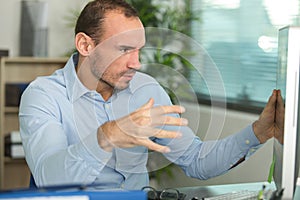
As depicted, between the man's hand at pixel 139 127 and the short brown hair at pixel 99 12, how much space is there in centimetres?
44

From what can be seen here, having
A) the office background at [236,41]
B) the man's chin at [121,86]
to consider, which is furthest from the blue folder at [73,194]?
the office background at [236,41]

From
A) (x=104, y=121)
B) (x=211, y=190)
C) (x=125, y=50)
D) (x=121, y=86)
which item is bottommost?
(x=211, y=190)

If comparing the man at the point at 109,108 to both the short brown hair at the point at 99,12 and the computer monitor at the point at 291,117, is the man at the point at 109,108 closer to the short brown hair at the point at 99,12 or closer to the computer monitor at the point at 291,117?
the short brown hair at the point at 99,12

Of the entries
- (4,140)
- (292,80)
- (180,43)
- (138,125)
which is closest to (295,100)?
(292,80)

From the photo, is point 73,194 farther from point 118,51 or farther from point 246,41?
point 246,41

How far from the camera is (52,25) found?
13.5 feet

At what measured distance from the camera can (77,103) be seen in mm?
1727

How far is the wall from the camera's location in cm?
403

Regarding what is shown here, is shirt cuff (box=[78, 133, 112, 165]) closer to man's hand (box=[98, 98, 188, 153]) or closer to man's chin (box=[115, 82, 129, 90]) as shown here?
man's hand (box=[98, 98, 188, 153])

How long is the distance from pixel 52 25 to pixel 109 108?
249 centimetres

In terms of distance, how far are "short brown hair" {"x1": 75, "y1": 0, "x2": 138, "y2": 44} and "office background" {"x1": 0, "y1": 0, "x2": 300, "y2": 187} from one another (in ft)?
4.00

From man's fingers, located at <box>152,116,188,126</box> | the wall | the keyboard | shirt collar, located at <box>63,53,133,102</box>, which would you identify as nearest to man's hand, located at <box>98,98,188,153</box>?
man's fingers, located at <box>152,116,188,126</box>

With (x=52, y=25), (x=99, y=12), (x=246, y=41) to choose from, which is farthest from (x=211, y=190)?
(x=52, y=25)

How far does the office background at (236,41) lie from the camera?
120 inches
